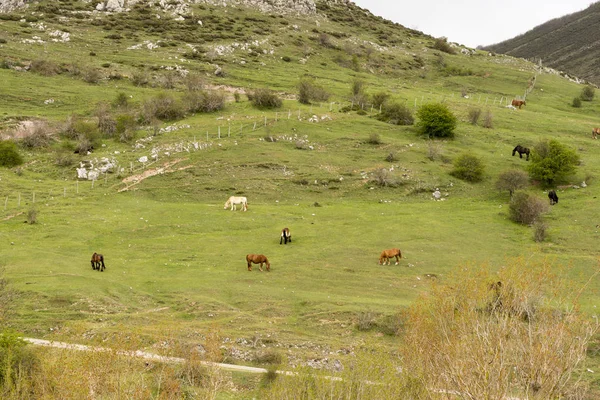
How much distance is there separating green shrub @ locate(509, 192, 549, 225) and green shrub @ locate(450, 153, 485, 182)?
28.8 feet

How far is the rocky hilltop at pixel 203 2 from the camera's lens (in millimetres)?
102438

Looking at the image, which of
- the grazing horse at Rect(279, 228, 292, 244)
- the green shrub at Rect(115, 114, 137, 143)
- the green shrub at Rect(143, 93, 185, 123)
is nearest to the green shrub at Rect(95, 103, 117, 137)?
the green shrub at Rect(115, 114, 137, 143)

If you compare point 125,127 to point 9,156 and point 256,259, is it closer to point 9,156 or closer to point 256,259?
point 9,156

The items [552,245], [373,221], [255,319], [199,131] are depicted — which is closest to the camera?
[255,319]

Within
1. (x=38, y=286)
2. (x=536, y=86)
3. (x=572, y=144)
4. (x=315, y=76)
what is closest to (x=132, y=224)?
(x=38, y=286)

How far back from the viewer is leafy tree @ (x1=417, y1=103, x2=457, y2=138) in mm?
56344

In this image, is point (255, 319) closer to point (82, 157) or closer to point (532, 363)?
point (532, 363)

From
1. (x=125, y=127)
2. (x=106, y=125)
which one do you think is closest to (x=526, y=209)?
(x=125, y=127)

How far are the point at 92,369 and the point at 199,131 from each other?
Answer: 4390cm

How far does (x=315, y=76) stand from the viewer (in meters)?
86.9

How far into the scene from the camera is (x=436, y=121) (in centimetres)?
5634

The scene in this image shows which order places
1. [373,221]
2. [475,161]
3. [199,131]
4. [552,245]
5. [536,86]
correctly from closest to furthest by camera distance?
1. [552,245]
2. [373,221]
3. [475,161]
4. [199,131]
5. [536,86]

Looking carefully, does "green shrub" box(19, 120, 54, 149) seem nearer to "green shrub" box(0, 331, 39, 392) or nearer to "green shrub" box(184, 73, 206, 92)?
"green shrub" box(184, 73, 206, 92)

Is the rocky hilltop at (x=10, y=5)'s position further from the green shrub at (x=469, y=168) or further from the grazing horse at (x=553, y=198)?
the grazing horse at (x=553, y=198)
